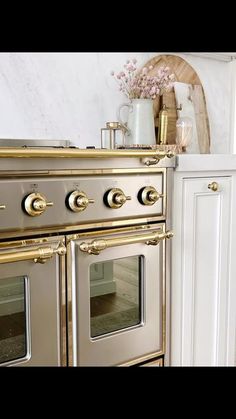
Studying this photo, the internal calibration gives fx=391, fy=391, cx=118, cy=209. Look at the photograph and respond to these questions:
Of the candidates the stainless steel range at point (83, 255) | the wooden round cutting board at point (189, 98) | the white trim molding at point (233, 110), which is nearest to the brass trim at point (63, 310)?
the stainless steel range at point (83, 255)

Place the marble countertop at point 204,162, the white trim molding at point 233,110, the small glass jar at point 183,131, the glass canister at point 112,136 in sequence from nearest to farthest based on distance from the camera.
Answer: the marble countertop at point 204,162 < the glass canister at point 112,136 < the small glass jar at point 183,131 < the white trim molding at point 233,110

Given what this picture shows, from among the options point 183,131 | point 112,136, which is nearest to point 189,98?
point 183,131

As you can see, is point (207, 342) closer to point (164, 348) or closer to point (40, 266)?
point (164, 348)

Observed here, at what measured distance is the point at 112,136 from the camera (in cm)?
147

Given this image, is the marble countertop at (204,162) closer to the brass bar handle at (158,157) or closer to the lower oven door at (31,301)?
the brass bar handle at (158,157)

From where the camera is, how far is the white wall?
1.47 metres

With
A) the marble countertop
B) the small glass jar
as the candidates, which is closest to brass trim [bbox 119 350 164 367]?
the marble countertop

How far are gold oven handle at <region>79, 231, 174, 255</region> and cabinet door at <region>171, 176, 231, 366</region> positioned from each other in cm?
10

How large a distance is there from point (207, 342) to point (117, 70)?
118cm

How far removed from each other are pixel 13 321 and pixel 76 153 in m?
0.42

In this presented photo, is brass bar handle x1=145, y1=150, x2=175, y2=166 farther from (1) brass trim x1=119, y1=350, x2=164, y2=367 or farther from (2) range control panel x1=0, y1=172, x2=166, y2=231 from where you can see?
(1) brass trim x1=119, y1=350, x2=164, y2=367

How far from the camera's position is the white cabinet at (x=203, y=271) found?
1240mm

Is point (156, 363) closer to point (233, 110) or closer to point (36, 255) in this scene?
point (36, 255)

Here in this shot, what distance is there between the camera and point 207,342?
1.34 metres
